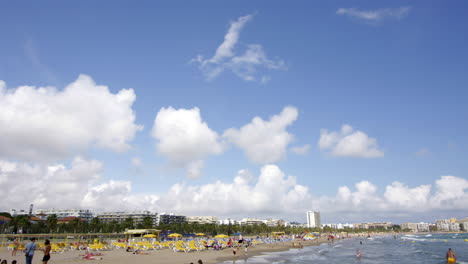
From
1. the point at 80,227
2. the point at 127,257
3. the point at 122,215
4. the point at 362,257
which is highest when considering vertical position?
the point at 122,215

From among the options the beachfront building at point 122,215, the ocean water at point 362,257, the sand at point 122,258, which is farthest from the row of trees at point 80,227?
the ocean water at point 362,257

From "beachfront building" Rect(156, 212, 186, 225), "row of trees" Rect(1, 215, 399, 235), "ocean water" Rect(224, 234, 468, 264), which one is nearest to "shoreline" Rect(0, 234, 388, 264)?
"ocean water" Rect(224, 234, 468, 264)

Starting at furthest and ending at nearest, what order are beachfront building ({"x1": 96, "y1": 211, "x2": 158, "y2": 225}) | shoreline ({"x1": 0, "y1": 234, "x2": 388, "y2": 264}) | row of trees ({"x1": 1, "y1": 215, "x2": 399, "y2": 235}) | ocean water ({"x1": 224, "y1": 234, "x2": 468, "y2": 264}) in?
beachfront building ({"x1": 96, "y1": 211, "x2": 158, "y2": 225}), row of trees ({"x1": 1, "y1": 215, "x2": 399, "y2": 235}), ocean water ({"x1": 224, "y1": 234, "x2": 468, "y2": 264}), shoreline ({"x1": 0, "y1": 234, "x2": 388, "y2": 264})

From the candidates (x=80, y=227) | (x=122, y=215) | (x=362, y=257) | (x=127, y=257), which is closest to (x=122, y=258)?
(x=127, y=257)

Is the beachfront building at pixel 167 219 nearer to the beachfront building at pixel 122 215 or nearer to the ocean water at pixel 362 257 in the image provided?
the beachfront building at pixel 122 215

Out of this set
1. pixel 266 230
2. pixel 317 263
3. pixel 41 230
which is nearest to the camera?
pixel 317 263

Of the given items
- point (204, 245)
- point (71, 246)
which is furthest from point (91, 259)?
point (204, 245)

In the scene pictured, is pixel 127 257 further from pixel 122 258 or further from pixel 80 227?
pixel 80 227

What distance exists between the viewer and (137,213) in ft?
550

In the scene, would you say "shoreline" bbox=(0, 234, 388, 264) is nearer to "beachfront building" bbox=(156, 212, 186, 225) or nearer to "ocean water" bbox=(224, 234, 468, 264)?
"ocean water" bbox=(224, 234, 468, 264)

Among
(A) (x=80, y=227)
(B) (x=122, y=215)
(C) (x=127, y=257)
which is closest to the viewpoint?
(C) (x=127, y=257)

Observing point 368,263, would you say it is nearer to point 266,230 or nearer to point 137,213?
point 266,230

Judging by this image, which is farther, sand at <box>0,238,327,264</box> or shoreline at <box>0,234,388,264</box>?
shoreline at <box>0,234,388,264</box>

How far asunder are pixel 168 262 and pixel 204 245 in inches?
743
